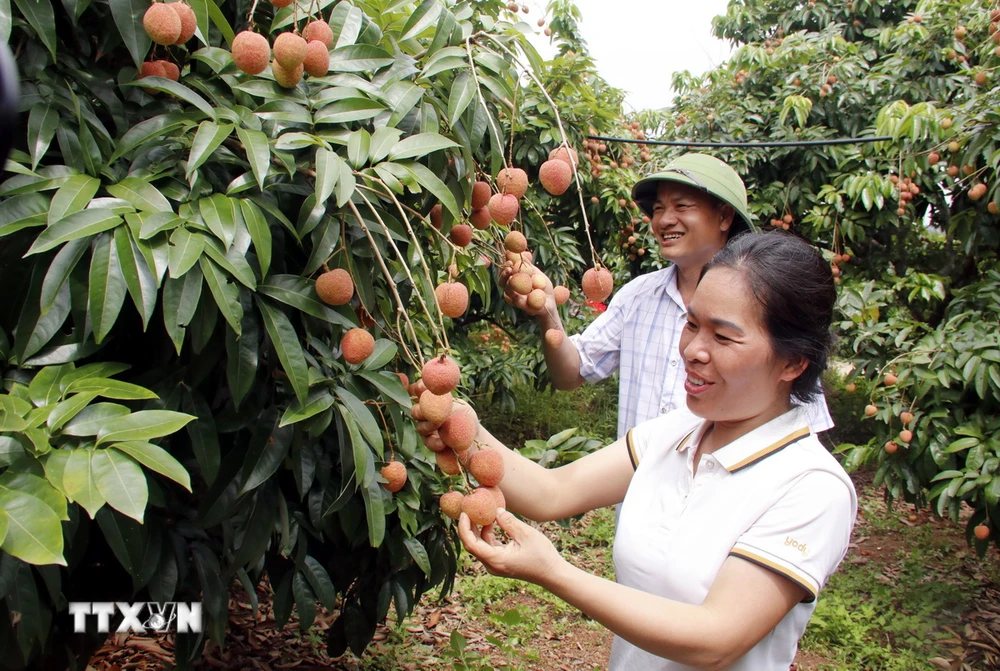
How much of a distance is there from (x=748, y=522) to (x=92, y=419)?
Answer: 77 centimetres

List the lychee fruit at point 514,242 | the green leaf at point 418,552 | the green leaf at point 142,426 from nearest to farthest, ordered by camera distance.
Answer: the green leaf at point 142,426 → the lychee fruit at point 514,242 → the green leaf at point 418,552

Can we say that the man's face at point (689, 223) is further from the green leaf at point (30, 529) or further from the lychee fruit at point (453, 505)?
the green leaf at point (30, 529)

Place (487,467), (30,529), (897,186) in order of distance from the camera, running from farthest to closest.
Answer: (897,186) < (487,467) < (30,529)

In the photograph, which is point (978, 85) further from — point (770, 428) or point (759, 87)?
point (770, 428)

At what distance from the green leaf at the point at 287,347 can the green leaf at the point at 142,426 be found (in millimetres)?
160

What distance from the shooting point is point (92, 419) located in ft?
2.46

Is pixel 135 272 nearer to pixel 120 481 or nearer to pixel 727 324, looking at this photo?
pixel 120 481

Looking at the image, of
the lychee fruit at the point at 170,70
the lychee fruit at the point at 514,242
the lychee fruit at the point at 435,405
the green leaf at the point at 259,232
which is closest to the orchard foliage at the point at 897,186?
the lychee fruit at the point at 514,242

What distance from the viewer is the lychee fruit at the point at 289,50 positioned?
2.98 feet

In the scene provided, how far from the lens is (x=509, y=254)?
1.26 metres

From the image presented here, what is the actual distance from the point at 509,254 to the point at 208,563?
0.68 m

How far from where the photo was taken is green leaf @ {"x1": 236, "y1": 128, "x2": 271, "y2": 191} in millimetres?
834

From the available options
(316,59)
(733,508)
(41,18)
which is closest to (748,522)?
(733,508)

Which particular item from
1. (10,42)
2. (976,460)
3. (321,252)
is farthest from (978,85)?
(10,42)
